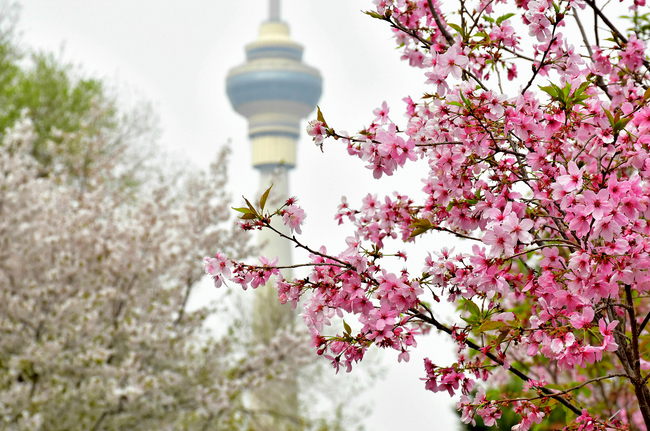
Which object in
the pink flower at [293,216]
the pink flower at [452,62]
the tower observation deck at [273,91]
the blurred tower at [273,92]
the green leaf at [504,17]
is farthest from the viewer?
the tower observation deck at [273,91]

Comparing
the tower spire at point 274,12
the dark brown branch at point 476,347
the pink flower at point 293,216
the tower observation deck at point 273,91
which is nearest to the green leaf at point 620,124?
the dark brown branch at point 476,347

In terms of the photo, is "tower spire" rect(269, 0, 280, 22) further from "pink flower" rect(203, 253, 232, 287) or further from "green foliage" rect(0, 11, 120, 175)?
"pink flower" rect(203, 253, 232, 287)

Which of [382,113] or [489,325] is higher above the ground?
[382,113]

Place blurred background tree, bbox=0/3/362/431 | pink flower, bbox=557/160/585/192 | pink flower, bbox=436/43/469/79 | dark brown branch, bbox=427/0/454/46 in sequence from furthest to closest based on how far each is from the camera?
blurred background tree, bbox=0/3/362/431 < dark brown branch, bbox=427/0/454/46 < pink flower, bbox=436/43/469/79 < pink flower, bbox=557/160/585/192

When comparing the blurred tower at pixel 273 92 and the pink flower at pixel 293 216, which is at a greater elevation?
the blurred tower at pixel 273 92

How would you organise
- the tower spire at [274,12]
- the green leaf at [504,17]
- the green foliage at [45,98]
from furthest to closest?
the tower spire at [274,12]
the green foliage at [45,98]
the green leaf at [504,17]

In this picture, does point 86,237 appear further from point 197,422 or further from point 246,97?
point 246,97

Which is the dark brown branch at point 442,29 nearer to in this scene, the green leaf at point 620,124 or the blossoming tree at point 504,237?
the blossoming tree at point 504,237

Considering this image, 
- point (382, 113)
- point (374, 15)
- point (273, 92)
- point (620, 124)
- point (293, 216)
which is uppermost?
point (273, 92)

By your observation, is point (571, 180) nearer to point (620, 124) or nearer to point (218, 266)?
point (620, 124)

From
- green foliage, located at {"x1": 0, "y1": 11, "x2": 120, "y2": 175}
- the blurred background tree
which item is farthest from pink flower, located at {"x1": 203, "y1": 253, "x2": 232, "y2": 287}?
green foliage, located at {"x1": 0, "y1": 11, "x2": 120, "y2": 175}

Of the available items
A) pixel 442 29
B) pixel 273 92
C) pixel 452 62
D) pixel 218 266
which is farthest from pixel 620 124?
pixel 273 92

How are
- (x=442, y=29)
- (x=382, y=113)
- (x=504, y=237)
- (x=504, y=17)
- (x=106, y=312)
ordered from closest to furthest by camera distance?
1. (x=504, y=237)
2. (x=382, y=113)
3. (x=442, y=29)
4. (x=504, y=17)
5. (x=106, y=312)

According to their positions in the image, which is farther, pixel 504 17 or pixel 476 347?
pixel 504 17
